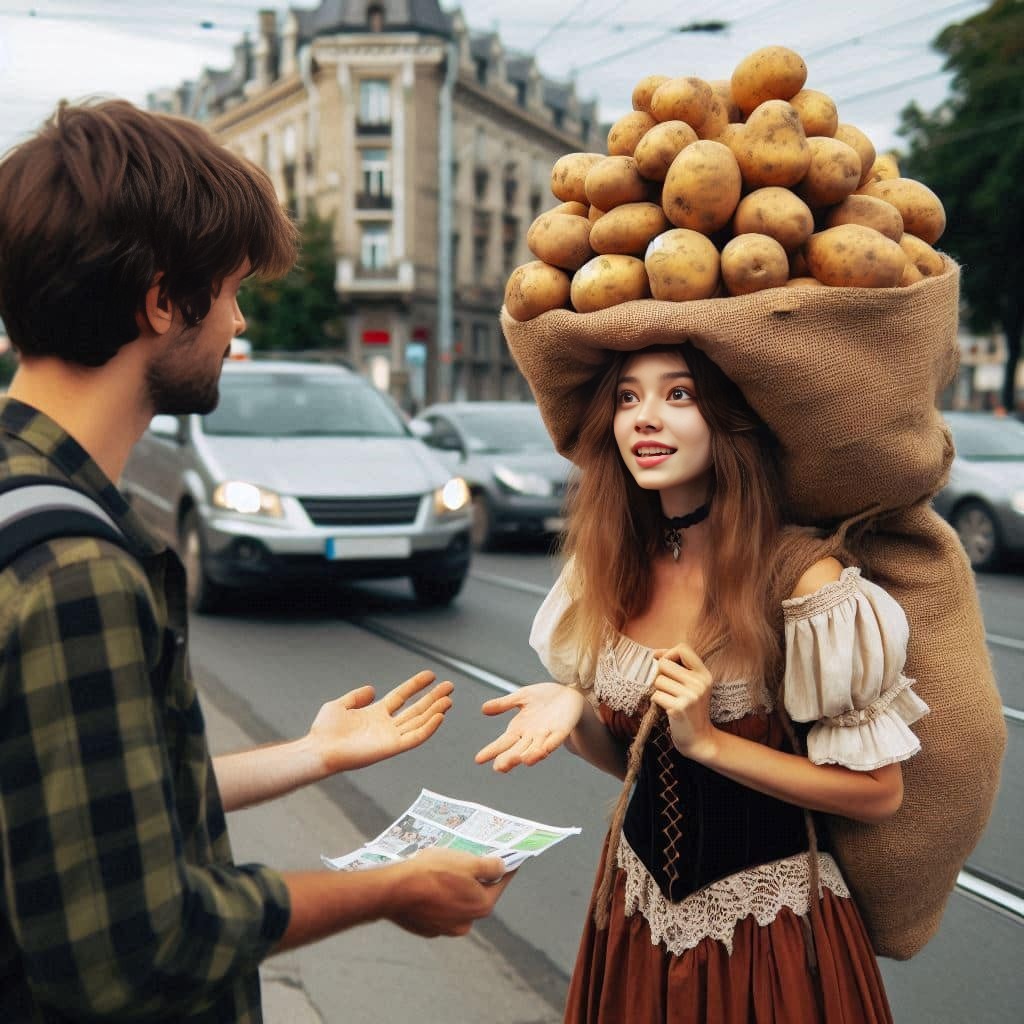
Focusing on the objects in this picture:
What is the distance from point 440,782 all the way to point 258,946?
370 centimetres

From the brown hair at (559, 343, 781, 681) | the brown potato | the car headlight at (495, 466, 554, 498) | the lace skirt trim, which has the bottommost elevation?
the car headlight at (495, 466, 554, 498)

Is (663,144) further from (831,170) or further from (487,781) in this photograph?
(487,781)

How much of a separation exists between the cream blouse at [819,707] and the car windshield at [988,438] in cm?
1013

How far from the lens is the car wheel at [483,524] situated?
1229 cm

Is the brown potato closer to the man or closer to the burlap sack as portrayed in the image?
the burlap sack

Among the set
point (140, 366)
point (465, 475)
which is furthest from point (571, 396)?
point (465, 475)

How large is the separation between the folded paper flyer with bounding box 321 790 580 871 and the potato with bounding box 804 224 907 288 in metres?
0.90

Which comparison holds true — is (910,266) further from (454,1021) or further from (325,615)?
(325,615)

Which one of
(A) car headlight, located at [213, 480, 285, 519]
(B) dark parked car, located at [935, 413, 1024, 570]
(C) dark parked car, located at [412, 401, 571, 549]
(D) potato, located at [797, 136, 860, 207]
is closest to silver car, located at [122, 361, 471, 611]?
(A) car headlight, located at [213, 480, 285, 519]

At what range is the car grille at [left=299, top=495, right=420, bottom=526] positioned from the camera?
816 cm

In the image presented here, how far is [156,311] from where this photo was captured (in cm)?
132

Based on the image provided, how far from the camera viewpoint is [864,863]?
188 cm

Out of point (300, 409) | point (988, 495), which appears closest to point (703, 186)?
point (300, 409)

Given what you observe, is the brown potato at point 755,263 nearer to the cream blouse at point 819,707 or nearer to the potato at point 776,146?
the potato at point 776,146
